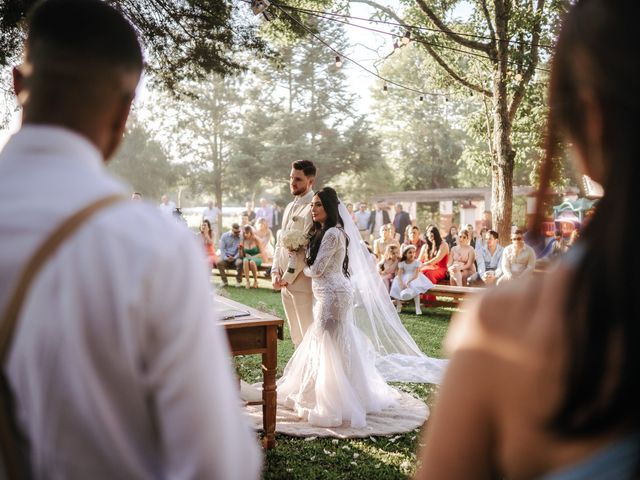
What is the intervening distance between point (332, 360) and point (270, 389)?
1088mm

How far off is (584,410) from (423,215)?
3816 centimetres

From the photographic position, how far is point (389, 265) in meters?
12.4

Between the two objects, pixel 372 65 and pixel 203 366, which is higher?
pixel 372 65

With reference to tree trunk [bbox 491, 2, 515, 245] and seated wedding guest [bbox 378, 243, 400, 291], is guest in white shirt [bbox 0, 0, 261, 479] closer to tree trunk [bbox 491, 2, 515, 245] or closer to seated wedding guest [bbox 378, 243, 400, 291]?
seated wedding guest [bbox 378, 243, 400, 291]

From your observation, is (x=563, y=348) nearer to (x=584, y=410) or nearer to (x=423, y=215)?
(x=584, y=410)

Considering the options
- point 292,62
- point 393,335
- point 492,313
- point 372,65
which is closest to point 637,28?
point 492,313

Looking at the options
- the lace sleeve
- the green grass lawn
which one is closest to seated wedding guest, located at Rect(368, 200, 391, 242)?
the green grass lawn

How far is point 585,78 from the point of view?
0.87m

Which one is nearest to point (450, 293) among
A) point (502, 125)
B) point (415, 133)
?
point (502, 125)

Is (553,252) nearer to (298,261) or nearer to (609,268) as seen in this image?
(609,268)

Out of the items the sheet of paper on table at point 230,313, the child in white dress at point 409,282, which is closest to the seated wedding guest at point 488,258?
the child in white dress at point 409,282

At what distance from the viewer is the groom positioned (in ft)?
19.7

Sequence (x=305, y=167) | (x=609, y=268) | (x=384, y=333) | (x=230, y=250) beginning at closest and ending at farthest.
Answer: (x=609, y=268) → (x=305, y=167) → (x=384, y=333) → (x=230, y=250)

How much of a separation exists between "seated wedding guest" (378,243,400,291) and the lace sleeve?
6.75m
